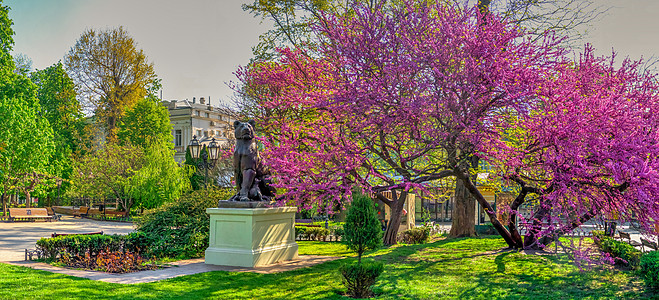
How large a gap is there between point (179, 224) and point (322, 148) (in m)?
5.32

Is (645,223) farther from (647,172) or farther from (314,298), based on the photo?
(314,298)

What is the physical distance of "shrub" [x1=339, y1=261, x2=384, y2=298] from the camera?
895 centimetres

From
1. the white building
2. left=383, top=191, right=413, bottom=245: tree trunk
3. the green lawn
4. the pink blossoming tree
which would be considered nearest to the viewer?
the green lawn

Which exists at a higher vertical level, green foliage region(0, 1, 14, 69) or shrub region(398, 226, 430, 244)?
green foliage region(0, 1, 14, 69)

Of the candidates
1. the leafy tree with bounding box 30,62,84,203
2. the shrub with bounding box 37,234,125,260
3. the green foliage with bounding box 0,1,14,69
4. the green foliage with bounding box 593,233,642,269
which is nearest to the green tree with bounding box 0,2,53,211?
the green foliage with bounding box 0,1,14,69

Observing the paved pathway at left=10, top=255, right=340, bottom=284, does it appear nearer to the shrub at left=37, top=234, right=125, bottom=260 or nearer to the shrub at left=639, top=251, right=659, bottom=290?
the shrub at left=37, top=234, right=125, bottom=260

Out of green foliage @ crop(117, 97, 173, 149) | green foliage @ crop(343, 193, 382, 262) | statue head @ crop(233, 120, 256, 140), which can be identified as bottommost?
green foliage @ crop(343, 193, 382, 262)

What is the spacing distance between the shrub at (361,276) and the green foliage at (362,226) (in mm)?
1025

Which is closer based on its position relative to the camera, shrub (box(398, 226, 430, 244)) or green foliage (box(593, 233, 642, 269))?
green foliage (box(593, 233, 642, 269))

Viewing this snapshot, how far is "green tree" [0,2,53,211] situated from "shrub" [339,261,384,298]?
27.8 meters

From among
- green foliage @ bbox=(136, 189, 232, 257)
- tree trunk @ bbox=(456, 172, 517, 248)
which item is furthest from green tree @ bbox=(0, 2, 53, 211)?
tree trunk @ bbox=(456, 172, 517, 248)

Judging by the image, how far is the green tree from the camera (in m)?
29.6

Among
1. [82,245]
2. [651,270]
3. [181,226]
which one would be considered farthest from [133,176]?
[651,270]

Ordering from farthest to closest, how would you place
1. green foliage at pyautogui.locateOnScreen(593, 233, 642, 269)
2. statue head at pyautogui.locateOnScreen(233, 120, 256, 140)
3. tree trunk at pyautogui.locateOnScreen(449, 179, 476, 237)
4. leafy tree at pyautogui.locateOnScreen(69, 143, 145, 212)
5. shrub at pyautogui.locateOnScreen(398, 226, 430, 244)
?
leafy tree at pyautogui.locateOnScreen(69, 143, 145, 212)
shrub at pyautogui.locateOnScreen(398, 226, 430, 244)
tree trunk at pyautogui.locateOnScreen(449, 179, 476, 237)
statue head at pyautogui.locateOnScreen(233, 120, 256, 140)
green foliage at pyautogui.locateOnScreen(593, 233, 642, 269)
